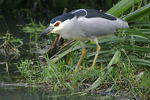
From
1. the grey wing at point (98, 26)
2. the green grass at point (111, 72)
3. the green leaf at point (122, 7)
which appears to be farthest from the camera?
the green leaf at point (122, 7)

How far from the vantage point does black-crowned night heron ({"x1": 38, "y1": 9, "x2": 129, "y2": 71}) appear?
12.7 ft

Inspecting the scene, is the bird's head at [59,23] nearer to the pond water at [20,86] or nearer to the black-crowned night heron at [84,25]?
the black-crowned night heron at [84,25]

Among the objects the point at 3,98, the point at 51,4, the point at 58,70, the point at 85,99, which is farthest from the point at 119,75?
the point at 51,4

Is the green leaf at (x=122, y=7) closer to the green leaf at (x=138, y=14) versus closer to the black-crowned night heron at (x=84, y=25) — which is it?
the green leaf at (x=138, y=14)

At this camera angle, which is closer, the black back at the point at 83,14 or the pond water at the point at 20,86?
the pond water at the point at 20,86

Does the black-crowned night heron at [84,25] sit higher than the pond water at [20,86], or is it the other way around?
the black-crowned night heron at [84,25]

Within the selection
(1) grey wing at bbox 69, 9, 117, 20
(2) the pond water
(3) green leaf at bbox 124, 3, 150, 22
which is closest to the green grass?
(3) green leaf at bbox 124, 3, 150, 22

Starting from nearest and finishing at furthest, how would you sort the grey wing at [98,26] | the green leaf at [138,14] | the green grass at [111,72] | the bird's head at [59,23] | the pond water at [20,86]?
the pond water at [20,86]
the green grass at [111,72]
the bird's head at [59,23]
the grey wing at [98,26]
the green leaf at [138,14]

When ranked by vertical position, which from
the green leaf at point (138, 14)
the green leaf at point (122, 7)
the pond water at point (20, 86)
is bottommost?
the pond water at point (20, 86)

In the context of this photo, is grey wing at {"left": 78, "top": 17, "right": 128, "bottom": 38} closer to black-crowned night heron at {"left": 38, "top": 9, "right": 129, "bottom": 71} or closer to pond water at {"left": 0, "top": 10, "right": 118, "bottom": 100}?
black-crowned night heron at {"left": 38, "top": 9, "right": 129, "bottom": 71}

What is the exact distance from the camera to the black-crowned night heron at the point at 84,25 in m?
3.88

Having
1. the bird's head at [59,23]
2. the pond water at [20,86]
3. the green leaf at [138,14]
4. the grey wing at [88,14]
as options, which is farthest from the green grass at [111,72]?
the bird's head at [59,23]

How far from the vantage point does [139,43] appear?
493cm

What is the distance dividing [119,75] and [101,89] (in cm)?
33
